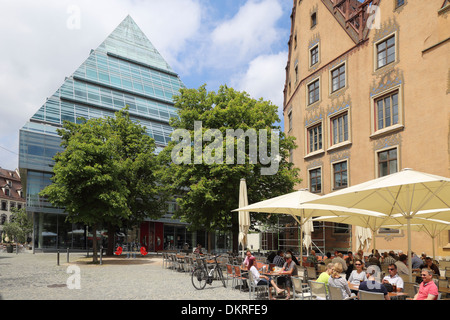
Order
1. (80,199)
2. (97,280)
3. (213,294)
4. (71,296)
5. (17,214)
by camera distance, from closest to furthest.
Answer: (71,296) < (213,294) < (97,280) < (80,199) < (17,214)

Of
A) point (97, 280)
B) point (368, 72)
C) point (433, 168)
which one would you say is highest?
point (368, 72)

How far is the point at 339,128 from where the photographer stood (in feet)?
89.8

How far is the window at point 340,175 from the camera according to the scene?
2645 cm

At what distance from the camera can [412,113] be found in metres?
21.6

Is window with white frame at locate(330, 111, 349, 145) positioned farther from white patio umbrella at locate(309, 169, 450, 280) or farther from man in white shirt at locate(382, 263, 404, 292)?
man in white shirt at locate(382, 263, 404, 292)

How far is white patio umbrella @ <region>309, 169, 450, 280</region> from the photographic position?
8.56 m

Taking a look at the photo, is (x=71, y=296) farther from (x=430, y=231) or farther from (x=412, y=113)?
(x=412, y=113)

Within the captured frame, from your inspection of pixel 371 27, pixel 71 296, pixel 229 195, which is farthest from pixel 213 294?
pixel 371 27

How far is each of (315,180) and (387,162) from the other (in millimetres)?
6933

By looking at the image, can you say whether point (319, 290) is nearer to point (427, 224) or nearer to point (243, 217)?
point (243, 217)

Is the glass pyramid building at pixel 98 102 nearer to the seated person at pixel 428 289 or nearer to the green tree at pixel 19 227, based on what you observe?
the green tree at pixel 19 227

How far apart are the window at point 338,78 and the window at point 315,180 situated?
19.5 ft

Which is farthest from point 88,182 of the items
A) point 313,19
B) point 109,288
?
point 313,19
